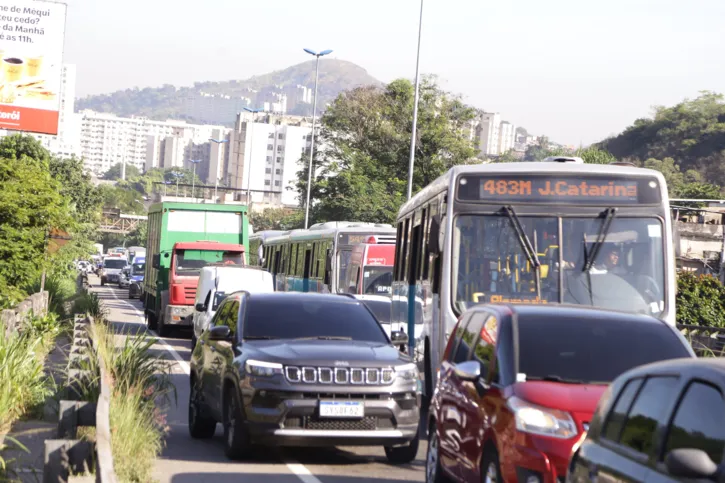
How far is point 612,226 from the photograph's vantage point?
1462 centimetres

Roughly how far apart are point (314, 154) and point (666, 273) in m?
58.5

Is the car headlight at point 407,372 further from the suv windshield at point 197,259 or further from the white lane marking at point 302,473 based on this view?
the suv windshield at point 197,259

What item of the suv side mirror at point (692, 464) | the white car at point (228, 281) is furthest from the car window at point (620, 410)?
the white car at point (228, 281)

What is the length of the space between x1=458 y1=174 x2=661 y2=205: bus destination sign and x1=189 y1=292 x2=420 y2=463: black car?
9.48 feet

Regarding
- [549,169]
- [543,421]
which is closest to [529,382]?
[543,421]

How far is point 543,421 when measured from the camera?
26.2ft

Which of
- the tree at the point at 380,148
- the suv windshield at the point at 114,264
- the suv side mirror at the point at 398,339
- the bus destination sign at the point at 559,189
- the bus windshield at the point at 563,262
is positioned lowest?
the suv windshield at the point at 114,264

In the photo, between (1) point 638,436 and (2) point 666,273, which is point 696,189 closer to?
(2) point 666,273

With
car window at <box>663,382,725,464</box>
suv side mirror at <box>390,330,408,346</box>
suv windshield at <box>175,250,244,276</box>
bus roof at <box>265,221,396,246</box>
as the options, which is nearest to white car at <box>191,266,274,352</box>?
bus roof at <box>265,221,396,246</box>

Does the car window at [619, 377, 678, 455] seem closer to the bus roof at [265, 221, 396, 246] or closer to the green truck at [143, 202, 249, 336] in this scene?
the bus roof at [265, 221, 396, 246]

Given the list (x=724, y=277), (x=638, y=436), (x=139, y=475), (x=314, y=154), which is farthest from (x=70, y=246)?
(x=638, y=436)

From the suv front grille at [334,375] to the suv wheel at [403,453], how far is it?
77 cm

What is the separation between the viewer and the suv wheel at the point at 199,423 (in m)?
13.6

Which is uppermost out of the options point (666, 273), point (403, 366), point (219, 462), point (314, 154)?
point (314, 154)
